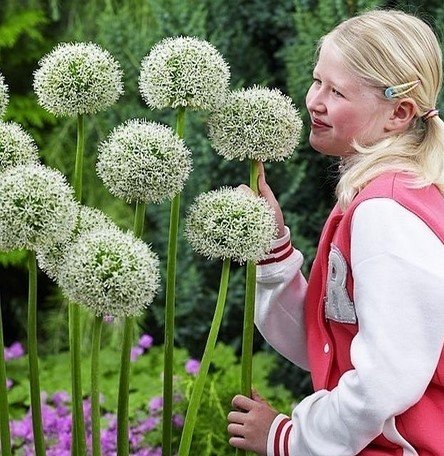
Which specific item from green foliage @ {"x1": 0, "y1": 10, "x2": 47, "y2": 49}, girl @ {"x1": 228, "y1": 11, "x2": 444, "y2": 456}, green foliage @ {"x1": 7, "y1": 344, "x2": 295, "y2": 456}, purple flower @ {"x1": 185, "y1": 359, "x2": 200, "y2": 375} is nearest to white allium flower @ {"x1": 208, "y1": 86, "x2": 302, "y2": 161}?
girl @ {"x1": 228, "y1": 11, "x2": 444, "y2": 456}

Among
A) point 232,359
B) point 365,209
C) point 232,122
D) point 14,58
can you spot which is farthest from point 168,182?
point 14,58

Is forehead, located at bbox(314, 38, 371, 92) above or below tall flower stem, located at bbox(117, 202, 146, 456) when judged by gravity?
above

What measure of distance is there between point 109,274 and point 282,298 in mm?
544

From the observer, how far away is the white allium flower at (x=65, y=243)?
1.25 metres

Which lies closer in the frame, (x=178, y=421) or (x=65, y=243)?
(x=65, y=243)

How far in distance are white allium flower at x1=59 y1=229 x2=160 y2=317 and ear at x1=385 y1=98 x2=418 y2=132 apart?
0.53 m

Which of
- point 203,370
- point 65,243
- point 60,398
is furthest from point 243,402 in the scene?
point 60,398

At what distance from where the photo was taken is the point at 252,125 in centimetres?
134

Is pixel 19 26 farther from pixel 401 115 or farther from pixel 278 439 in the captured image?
pixel 278 439

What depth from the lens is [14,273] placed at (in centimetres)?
365

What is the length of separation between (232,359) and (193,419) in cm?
149

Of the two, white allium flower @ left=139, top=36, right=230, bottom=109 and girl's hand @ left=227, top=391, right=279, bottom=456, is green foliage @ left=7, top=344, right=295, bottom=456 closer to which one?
girl's hand @ left=227, top=391, right=279, bottom=456

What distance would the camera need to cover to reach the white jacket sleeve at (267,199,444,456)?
134 cm

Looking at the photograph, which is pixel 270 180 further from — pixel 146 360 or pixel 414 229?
pixel 414 229
